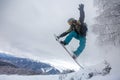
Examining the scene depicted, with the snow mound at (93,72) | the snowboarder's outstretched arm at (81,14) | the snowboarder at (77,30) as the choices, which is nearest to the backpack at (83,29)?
the snowboarder at (77,30)

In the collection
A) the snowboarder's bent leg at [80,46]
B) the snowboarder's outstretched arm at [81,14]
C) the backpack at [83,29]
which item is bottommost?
the snowboarder's bent leg at [80,46]

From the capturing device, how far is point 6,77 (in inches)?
635

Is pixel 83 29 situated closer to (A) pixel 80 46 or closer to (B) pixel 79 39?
(B) pixel 79 39

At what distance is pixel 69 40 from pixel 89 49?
2.35 metres

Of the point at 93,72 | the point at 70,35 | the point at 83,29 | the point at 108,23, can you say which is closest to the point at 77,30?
the point at 83,29

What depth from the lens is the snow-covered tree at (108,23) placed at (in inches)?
542

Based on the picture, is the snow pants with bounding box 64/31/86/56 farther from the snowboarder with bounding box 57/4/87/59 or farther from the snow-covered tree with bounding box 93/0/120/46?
the snow-covered tree with bounding box 93/0/120/46

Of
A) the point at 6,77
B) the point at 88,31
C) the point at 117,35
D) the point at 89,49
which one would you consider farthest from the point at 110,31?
the point at 6,77

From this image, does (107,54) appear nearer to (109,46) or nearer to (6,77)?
(109,46)

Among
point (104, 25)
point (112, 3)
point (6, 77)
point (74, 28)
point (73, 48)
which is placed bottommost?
point (6, 77)

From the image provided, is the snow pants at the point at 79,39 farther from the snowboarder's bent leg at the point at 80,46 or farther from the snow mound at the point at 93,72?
the snow mound at the point at 93,72

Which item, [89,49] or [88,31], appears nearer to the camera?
[88,31]

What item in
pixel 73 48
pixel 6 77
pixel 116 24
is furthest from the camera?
pixel 6 77

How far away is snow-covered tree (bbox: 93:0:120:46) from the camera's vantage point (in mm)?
13766
